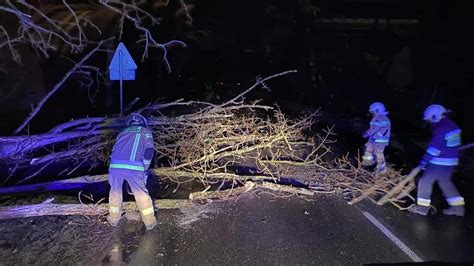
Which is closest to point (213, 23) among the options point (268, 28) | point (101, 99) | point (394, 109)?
point (268, 28)

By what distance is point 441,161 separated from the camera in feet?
19.0

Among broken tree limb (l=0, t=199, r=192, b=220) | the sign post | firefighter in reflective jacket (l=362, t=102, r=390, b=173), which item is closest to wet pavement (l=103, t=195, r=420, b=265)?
broken tree limb (l=0, t=199, r=192, b=220)

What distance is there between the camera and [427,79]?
16938 mm

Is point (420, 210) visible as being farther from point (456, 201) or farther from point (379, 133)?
point (379, 133)

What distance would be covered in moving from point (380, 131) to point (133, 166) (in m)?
5.00

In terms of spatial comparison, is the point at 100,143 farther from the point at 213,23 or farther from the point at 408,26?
the point at 408,26

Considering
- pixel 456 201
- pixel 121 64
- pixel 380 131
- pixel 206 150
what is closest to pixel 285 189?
pixel 206 150

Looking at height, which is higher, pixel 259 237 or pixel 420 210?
pixel 420 210

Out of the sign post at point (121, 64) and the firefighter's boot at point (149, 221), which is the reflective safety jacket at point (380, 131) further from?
the sign post at point (121, 64)

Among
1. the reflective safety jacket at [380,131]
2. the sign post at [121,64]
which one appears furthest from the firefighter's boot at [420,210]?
the sign post at [121,64]

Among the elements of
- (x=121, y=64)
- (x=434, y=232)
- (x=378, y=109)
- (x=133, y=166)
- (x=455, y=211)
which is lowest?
(x=434, y=232)

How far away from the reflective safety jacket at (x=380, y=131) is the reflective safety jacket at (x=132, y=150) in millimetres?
4696

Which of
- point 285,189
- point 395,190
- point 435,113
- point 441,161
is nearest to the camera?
point 441,161

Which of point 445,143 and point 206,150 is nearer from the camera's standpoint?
point 445,143
